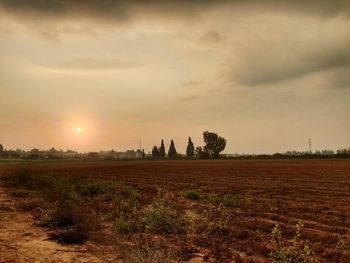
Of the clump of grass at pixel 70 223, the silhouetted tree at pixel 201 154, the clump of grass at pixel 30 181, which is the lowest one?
the clump of grass at pixel 70 223

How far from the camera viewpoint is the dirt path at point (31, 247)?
7.65 meters

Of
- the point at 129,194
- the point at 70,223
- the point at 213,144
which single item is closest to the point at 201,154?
the point at 213,144

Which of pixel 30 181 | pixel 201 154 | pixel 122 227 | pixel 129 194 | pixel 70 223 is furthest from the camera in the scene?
pixel 201 154

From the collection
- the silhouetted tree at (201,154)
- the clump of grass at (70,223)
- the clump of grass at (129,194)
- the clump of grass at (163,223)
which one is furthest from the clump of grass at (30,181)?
the silhouetted tree at (201,154)

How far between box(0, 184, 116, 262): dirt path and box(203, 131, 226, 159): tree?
416 feet

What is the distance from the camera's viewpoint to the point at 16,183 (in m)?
24.7

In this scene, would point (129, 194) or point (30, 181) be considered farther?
point (30, 181)

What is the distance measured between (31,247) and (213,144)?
431 feet

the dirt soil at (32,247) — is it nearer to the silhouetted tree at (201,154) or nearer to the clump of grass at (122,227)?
the clump of grass at (122,227)

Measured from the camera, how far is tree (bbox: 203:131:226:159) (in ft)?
452

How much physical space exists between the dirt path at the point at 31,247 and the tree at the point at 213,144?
126805 mm

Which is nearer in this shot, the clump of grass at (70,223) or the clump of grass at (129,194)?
the clump of grass at (70,223)

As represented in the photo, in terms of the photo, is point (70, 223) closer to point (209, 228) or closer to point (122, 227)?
point (122, 227)

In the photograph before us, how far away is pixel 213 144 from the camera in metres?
139
